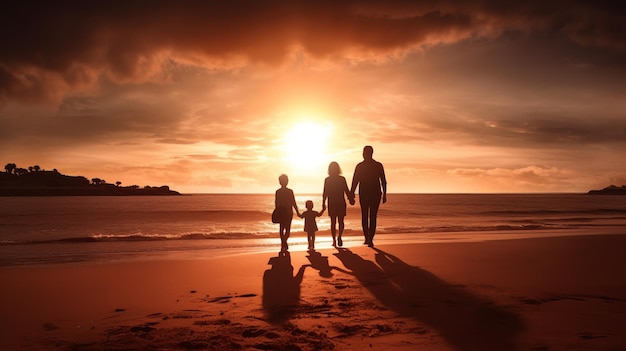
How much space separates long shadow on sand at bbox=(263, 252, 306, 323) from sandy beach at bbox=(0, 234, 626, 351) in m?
0.02

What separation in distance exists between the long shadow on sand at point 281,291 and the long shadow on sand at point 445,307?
1.07 meters

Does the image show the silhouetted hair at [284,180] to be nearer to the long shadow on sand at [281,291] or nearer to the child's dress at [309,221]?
the child's dress at [309,221]

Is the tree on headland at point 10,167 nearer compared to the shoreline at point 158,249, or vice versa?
the shoreline at point 158,249

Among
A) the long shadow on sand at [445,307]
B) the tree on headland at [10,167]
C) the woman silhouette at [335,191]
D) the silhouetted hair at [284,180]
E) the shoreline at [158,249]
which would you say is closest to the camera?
the long shadow on sand at [445,307]

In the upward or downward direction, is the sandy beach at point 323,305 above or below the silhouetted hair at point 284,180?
below

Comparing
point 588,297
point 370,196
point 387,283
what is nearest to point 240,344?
point 387,283

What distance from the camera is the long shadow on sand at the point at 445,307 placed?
406 centimetres

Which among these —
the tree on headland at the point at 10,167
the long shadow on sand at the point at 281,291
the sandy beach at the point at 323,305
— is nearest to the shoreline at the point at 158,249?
the sandy beach at the point at 323,305

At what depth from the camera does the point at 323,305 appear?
535 cm

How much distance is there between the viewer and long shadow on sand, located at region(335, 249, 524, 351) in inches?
160

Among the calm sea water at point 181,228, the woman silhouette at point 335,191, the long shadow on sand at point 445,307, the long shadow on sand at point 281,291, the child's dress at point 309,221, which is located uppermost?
the woman silhouette at point 335,191

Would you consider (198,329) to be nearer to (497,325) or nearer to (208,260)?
(497,325)

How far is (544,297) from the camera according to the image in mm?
5602

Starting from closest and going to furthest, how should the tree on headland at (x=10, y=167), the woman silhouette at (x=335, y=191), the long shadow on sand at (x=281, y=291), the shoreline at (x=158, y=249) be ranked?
the long shadow on sand at (x=281, y=291) → the shoreline at (x=158, y=249) → the woman silhouette at (x=335, y=191) → the tree on headland at (x=10, y=167)
